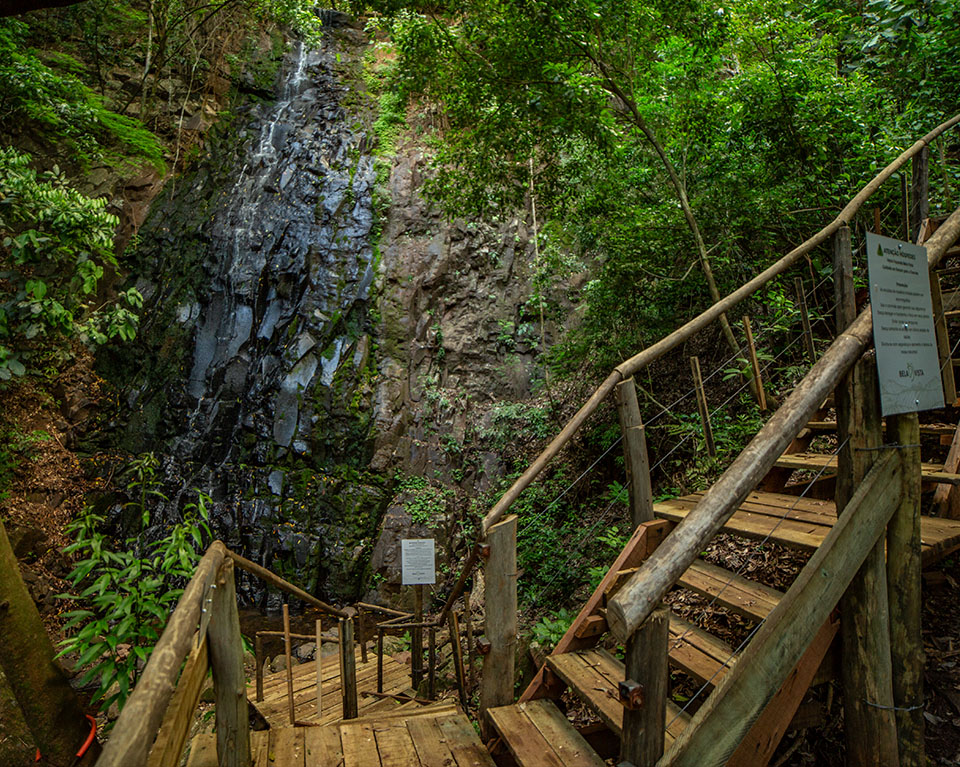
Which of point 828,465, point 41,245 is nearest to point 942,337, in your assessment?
point 828,465

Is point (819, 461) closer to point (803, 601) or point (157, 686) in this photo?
point (803, 601)

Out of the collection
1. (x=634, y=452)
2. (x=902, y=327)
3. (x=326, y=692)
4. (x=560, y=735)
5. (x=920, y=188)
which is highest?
(x=920, y=188)

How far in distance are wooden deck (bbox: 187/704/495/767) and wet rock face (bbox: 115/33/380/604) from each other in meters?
7.30

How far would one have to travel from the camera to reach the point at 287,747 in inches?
94.8

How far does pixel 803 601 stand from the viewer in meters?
1.92

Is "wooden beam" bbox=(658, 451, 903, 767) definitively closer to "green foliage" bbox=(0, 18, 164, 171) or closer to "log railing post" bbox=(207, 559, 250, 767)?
"log railing post" bbox=(207, 559, 250, 767)

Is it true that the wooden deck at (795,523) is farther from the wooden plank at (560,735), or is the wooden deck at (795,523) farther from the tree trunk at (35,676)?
the tree trunk at (35,676)

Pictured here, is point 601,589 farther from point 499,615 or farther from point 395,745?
point 395,745

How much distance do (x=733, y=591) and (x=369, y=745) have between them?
1830 mm

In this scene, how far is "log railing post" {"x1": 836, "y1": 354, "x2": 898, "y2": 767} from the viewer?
2.15 m

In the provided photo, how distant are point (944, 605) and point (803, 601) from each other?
191 centimetres

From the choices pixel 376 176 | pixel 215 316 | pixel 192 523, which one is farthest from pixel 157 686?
pixel 376 176

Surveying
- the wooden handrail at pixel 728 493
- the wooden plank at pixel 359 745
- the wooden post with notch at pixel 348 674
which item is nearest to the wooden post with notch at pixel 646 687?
the wooden handrail at pixel 728 493

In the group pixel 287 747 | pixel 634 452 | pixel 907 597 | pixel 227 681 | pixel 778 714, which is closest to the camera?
pixel 227 681
